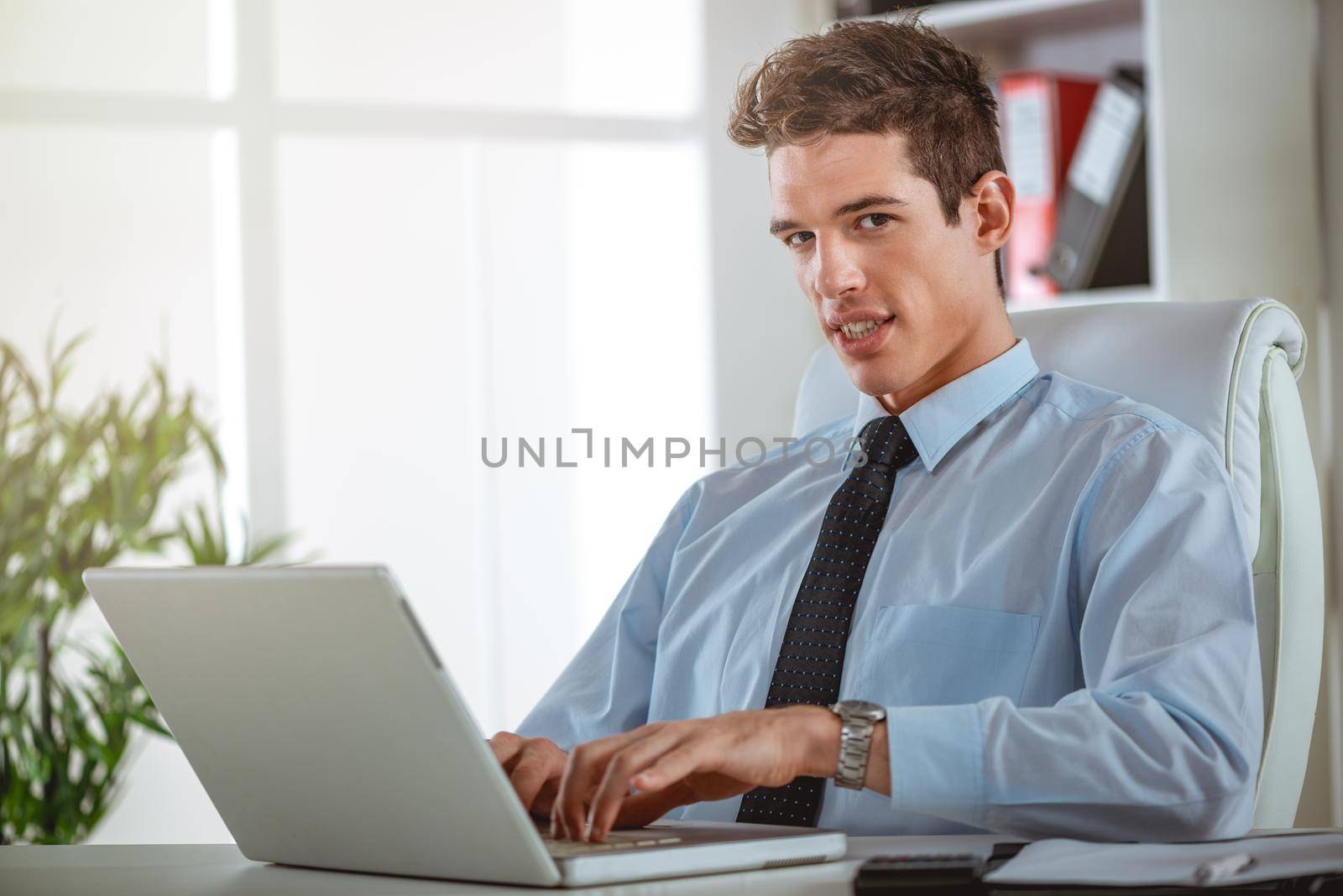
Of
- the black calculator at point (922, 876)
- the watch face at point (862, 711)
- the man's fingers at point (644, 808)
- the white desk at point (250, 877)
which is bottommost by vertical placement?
the man's fingers at point (644, 808)

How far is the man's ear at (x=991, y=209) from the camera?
1.39 m

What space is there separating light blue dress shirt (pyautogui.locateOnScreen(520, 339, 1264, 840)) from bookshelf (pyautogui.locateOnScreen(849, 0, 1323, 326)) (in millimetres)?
1051

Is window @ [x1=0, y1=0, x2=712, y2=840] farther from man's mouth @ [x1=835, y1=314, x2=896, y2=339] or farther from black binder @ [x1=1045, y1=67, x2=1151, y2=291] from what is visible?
man's mouth @ [x1=835, y1=314, x2=896, y2=339]

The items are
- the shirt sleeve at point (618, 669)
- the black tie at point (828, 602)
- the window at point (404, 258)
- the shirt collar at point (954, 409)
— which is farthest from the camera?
the window at point (404, 258)

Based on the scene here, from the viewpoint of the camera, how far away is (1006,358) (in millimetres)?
1312

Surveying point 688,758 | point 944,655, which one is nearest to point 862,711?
point 688,758

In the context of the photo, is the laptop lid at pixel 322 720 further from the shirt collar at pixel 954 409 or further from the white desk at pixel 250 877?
the shirt collar at pixel 954 409


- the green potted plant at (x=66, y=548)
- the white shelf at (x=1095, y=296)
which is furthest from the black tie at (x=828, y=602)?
the green potted plant at (x=66, y=548)

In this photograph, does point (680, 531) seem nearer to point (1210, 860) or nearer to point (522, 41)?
point (1210, 860)

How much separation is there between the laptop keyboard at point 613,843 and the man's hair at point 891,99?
716mm

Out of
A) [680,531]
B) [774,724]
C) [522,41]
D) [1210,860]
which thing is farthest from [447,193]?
[1210,860]

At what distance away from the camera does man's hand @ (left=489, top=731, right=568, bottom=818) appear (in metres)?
1.07

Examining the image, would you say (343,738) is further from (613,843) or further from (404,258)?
(404,258)

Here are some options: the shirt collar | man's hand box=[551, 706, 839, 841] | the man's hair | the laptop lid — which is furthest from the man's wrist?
the man's hair
